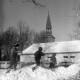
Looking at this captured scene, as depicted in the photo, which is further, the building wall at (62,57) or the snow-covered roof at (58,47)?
the snow-covered roof at (58,47)

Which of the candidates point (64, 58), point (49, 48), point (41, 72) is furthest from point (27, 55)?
point (41, 72)

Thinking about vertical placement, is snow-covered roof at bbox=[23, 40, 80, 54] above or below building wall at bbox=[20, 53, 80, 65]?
above

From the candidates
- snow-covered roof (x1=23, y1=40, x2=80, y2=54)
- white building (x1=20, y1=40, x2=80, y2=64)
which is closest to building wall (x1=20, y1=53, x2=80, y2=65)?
white building (x1=20, y1=40, x2=80, y2=64)

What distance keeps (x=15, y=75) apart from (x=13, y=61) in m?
3.28

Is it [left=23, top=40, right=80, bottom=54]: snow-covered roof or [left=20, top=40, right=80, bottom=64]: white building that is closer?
[left=20, top=40, right=80, bottom=64]: white building

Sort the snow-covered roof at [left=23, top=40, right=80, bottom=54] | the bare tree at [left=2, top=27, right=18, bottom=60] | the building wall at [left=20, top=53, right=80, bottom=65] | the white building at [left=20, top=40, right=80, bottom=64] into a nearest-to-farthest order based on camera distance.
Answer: the bare tree at [left=2, top=27, right=18, bottom=60] → the building wall at [left=20, top=53, right=80, bottom=65] → the white building at [left=20, top=40, right=80, bottom=64] → the snow-covered roof at [left=23, top=40, right=80, bottom=54]

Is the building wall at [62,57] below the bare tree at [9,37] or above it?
below

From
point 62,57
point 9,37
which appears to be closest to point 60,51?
point 62,57

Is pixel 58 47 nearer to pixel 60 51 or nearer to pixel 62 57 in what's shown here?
pixel 60 51

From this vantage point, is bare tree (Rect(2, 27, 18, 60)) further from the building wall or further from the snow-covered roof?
the snow-covered roof

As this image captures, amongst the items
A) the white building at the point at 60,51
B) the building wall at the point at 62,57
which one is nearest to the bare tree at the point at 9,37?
the white building at the point at 60,51

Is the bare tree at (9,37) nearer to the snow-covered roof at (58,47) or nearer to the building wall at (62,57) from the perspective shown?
the building wall at (62,57)

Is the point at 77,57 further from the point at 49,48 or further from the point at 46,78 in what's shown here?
the point at 46,78

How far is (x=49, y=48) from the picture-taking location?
37250 millimetres
